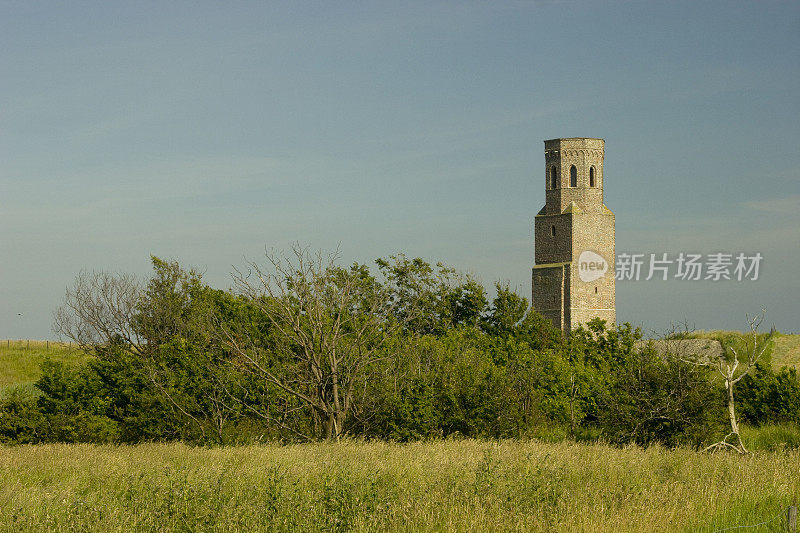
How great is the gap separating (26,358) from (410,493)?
54.6m

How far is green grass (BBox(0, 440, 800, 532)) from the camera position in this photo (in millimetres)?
9133

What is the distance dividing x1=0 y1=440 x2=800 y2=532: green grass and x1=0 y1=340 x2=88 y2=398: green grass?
33077mm

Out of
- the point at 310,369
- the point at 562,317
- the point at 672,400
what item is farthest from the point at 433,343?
the point at 562,317

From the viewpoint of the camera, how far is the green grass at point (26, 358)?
1957 inches

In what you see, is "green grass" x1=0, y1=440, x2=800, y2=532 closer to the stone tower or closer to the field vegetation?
the field vegetation

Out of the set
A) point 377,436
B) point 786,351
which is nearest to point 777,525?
point 377,436

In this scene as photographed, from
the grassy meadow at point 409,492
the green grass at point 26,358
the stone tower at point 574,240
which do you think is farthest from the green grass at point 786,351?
the green grass at point 26,358

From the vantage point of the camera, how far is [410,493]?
1047 cm

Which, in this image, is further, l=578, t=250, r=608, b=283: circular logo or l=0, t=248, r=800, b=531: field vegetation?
l=578, t=250, r=608, b=283: circular logo

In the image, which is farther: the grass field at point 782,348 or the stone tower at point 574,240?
the stone tower at point 574,240

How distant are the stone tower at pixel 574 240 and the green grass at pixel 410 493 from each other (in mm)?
51912

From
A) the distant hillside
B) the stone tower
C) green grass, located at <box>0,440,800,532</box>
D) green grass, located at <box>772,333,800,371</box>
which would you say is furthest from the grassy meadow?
the stone tower

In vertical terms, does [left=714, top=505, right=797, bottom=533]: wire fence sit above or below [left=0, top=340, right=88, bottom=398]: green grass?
below

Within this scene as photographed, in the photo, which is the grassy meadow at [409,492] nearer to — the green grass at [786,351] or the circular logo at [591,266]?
the green grass at [786,351]
